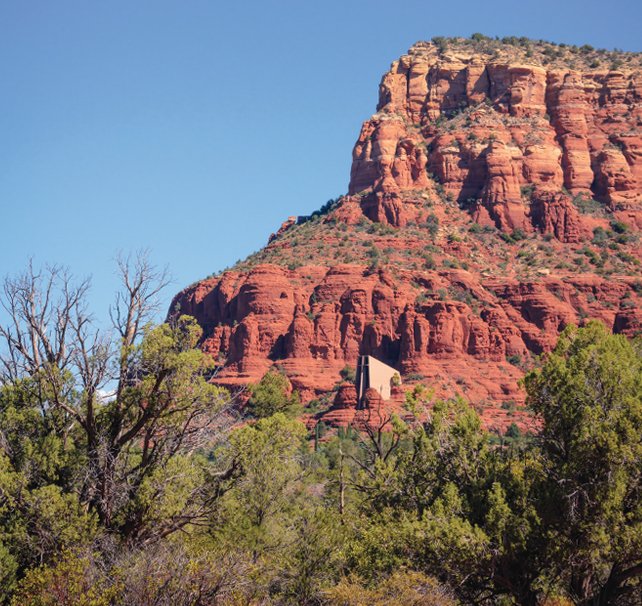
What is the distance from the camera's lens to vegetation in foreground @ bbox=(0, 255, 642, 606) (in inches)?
827

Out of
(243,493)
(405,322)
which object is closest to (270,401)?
(243,493)

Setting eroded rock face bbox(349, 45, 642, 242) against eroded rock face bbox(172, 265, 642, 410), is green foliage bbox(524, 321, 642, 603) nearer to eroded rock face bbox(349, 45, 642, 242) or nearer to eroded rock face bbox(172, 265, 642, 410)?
eroded rock face bbox(172, 265, 642, 410)

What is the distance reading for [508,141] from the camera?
131 metres

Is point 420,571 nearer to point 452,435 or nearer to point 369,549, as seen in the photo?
point 369,549

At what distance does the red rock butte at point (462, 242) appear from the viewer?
10162 centimetres

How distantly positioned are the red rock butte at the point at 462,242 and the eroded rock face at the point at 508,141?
0.89 feet

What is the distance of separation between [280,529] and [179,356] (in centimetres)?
1077

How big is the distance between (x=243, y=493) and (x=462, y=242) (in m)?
96.3

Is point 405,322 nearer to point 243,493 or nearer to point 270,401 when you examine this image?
point 270,401

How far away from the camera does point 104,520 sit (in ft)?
72.1

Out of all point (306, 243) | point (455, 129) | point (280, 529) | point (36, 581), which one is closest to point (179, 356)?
point (36, 581)

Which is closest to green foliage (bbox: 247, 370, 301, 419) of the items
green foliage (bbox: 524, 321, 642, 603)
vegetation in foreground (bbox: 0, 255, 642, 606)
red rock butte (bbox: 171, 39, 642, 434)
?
vegetation in foreground (bbox: 0, 255, 642, 606)

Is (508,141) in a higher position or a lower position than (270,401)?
higher

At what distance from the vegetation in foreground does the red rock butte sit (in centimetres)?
6262
